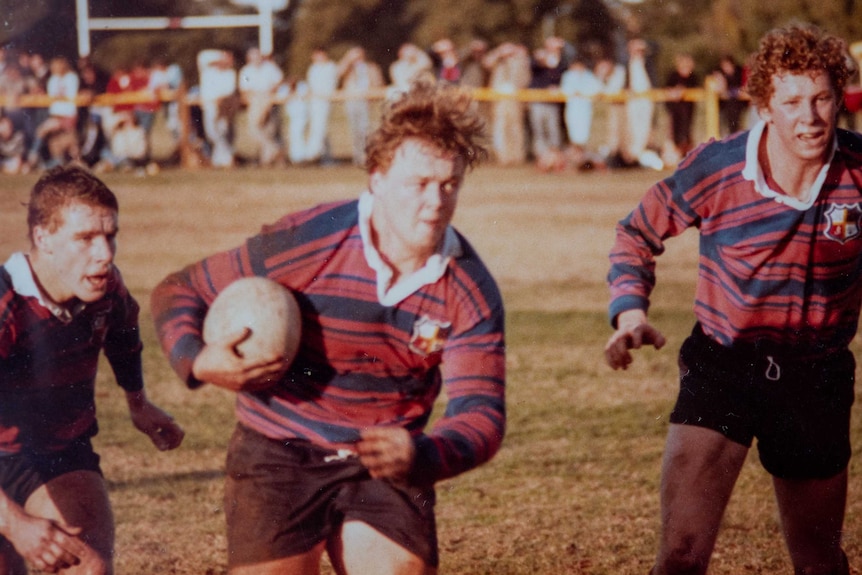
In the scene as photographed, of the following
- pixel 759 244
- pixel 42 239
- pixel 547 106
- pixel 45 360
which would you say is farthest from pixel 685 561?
pixel 547 106

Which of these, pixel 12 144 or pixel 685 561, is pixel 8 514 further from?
pixel 12 144

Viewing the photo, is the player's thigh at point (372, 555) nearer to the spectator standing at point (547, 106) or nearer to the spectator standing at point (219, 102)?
the spectator standing at point (547, 106)

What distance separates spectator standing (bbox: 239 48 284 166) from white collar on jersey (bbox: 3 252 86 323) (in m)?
19.2

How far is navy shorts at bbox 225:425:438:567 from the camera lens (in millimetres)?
3852

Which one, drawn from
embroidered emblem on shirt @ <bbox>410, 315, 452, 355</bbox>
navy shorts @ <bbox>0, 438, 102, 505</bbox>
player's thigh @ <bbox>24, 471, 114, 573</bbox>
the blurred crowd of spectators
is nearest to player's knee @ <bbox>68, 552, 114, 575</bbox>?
player's thigh @ <bbox>24, 471, 114, 573</bbox>

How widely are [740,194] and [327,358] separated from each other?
1.55m

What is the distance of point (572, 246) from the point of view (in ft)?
50.6

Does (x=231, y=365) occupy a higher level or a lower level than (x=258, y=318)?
lower

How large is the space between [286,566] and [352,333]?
0.71 m

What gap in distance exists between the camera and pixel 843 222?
443cm

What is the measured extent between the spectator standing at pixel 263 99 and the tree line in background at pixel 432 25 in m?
4.06

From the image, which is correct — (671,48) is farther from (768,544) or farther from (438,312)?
(438,312)

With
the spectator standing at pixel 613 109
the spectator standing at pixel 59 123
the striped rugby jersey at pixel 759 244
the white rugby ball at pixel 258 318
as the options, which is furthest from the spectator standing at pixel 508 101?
the white rugby ball at pixel 258 318

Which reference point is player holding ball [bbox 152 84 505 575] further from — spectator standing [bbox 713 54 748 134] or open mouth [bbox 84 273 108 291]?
spectator standing [bbox 713 54 748 134]
